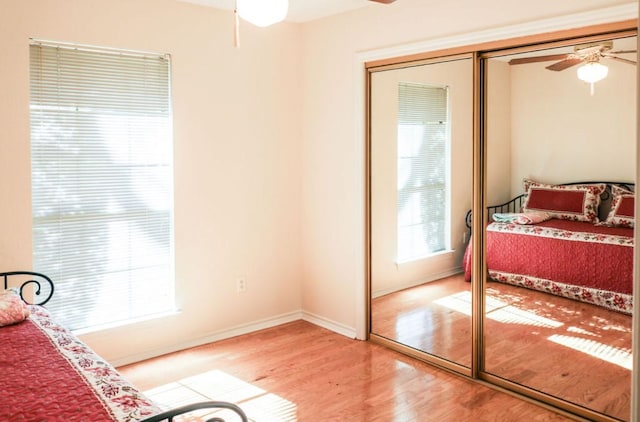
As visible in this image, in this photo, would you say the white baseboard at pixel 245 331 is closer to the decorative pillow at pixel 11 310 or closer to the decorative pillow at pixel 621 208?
the decorative pillow at pixel 11 310

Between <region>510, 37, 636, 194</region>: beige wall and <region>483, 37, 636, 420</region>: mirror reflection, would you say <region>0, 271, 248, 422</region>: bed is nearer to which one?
<region>483, 37, 636, 420</region>: mirror reflection

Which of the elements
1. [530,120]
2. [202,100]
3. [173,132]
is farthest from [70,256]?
[530,120]

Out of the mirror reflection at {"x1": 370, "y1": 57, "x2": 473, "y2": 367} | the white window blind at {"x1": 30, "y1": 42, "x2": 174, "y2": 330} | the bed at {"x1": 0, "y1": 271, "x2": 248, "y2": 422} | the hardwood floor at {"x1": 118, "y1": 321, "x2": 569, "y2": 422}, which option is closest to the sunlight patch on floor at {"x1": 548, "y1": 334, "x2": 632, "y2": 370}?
the hardwood floor at {"x1": 118, "y1": 321, "x2": 569, "y2": 422}

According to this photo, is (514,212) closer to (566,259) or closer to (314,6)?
(566,259)

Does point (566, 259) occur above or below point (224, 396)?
above

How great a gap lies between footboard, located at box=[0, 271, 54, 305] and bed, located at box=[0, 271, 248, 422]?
0.51 metres

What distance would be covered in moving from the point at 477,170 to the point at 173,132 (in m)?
2.03

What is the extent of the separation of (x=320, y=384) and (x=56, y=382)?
178 centimetres

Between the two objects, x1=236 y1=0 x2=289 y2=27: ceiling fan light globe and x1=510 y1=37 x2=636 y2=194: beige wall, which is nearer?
x1=236 y1=0 x2=289 y2=27: ceiling fan light globe

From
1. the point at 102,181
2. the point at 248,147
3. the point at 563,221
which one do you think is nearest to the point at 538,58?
the point at 563,221

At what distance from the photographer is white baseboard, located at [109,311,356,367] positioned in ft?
12.4

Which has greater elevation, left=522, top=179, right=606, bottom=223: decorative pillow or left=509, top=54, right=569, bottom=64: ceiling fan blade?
left=509, top=54, right=569, bottom=64: ceiling fan blade

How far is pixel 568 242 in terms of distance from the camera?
3.12 m

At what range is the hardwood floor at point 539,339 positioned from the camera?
2850mm
